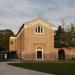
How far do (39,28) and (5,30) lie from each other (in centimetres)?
6879

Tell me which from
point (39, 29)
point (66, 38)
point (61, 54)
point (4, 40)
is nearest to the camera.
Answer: point (39, 29)

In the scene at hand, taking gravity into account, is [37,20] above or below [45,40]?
above

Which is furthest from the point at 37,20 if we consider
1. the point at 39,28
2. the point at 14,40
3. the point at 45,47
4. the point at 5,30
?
the point at 5,30

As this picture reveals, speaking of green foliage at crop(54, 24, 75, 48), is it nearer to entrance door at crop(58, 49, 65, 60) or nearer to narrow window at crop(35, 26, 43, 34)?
entrance door at crop(58, 49, 65, 60)

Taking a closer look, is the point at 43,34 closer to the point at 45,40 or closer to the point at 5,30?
the point at 45,40

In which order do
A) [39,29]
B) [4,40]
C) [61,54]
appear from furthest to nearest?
[4,40] < [61,54] < [39,29]

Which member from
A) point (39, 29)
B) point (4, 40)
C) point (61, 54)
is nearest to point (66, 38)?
point (61, 54)

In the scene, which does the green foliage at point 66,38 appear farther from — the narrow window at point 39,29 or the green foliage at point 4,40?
the green foliage at point 4,40

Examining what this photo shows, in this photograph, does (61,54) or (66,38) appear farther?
(66,38)

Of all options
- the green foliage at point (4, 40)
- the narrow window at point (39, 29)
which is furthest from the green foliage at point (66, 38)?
the green foliage at point (4, 40)

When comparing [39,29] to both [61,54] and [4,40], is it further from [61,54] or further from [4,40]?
[4,40]

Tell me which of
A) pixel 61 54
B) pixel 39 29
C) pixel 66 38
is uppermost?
pixel 39 29

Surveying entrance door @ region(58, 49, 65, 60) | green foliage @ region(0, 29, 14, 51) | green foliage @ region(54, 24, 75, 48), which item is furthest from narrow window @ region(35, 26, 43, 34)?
green foliage @ region(0, 29, 14, 51)

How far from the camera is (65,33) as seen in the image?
10931 centimetres
